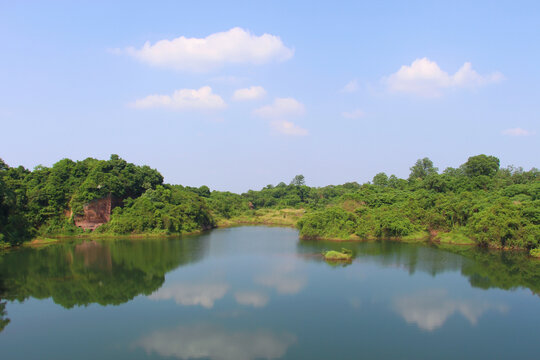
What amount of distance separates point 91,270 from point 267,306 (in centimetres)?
1143

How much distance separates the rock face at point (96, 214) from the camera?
35.7 meters

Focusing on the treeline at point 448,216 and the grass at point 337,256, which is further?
the treeline at point 448,216

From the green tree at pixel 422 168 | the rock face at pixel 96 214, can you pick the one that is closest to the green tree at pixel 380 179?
the green tree at pixel 422 168

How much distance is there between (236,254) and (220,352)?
49.8 ft

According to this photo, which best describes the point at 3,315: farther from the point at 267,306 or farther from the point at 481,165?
the point at 481,165

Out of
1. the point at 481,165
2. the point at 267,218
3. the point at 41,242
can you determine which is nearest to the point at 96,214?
the point at 41,242

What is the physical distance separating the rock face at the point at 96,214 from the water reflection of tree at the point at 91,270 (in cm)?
562

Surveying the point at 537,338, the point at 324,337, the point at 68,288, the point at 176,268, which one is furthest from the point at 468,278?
the point at 68,288

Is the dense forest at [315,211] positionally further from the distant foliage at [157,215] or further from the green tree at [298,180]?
the green tree at [298,180]

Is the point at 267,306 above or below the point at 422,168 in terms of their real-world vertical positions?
below

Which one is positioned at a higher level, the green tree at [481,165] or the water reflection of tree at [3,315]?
the green tree at [481,165]

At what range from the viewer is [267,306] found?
15180 mm

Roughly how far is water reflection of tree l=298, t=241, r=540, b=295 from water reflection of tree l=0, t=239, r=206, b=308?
9.44 m

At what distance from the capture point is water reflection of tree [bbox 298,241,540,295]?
1862 cm
